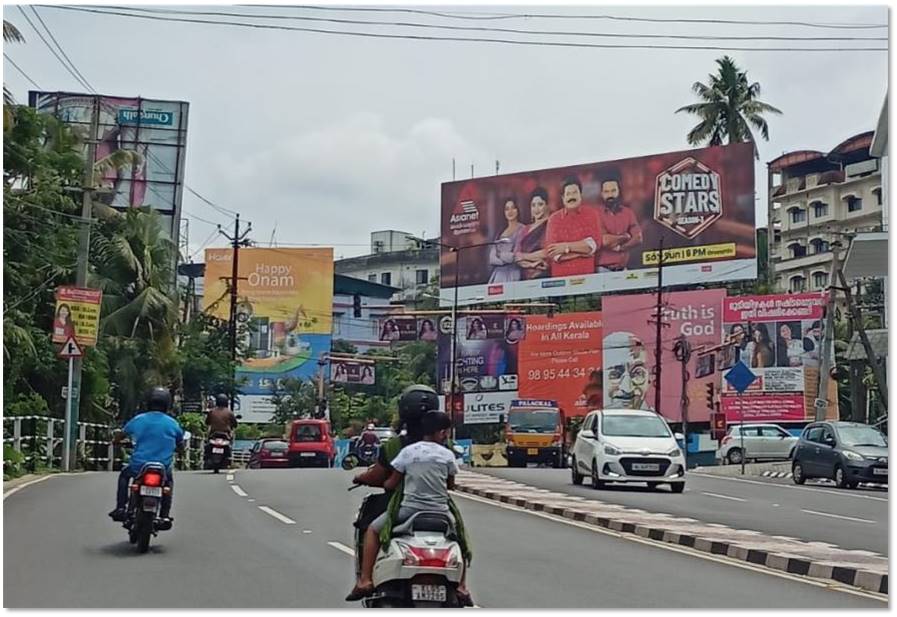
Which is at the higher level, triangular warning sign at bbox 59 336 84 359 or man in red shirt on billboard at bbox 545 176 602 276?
man in red shirt on billboard at bbox 545 176 602 276

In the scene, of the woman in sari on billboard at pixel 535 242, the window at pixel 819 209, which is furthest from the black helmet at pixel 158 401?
the window at pixel 819 209

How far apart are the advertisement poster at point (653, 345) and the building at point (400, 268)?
44.8 ft

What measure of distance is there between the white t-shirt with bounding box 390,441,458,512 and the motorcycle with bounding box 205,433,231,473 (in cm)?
1670

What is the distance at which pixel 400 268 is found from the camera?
6550 centimetres

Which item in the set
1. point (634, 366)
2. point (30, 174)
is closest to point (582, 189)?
point (634, 366)

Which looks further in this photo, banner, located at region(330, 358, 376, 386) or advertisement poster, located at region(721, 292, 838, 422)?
banner, located at region(330, 358, 376, 386)

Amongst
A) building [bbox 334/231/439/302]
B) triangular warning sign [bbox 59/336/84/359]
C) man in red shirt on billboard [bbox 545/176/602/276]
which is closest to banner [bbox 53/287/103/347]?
triangular warning sign [bbox 59/336/84/359]

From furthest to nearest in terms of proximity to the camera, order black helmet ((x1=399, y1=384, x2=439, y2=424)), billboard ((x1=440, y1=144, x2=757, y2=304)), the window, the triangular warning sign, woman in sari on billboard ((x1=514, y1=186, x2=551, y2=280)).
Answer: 1. woman in sari on billboard ((x1=514, y1=186, x2=551, y2=280))
2. the window
3. billboard ((x1=440, y1=144, x2=757, y2=304))
4. the triangular warning sign
5. black helmet ((x1=399, y1=384, x2=439, y2=424))

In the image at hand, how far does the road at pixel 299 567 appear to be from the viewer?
955 cm

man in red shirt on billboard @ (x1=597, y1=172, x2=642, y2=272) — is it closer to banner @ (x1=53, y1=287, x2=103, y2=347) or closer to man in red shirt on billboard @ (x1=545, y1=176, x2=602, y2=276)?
man in red shirt on billboard @ (x1=545, y1=176, x2=602, y2=276)

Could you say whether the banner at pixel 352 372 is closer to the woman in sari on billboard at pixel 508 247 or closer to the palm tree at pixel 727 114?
the woman in sari on billboard at pixel 508 247

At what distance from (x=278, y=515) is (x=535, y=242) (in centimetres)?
3990

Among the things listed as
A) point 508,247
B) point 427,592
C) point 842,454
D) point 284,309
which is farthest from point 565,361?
point 427,592

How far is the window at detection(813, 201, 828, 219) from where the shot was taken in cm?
5420
